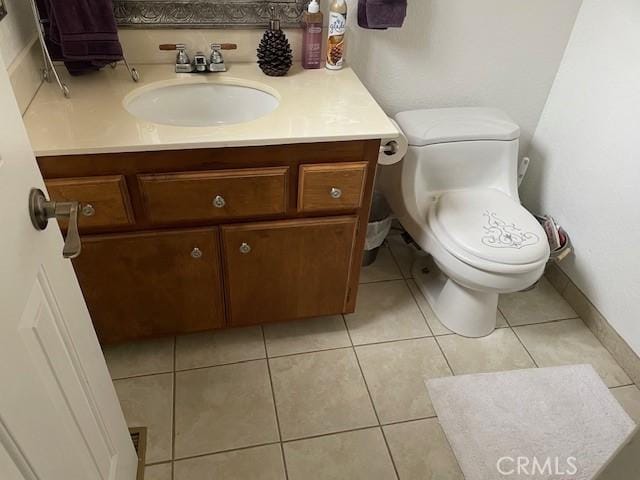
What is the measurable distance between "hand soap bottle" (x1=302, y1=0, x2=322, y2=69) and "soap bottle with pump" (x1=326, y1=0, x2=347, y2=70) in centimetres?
3

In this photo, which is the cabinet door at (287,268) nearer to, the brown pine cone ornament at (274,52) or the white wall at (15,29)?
the brown pine cone ornament at (274,52)

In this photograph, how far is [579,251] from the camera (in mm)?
1837

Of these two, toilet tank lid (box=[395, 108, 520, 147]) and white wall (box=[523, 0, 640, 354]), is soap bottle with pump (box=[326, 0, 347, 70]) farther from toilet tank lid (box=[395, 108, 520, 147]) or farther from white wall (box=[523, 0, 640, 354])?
white wall (box=[523, 0, 640, 354])

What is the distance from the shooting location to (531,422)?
1.50 meters

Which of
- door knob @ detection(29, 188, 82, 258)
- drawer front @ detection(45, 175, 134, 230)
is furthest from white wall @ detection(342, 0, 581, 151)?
door knob @ detection(29, 188, 82, 258)

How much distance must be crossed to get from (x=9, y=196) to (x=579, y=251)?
71.9 inches

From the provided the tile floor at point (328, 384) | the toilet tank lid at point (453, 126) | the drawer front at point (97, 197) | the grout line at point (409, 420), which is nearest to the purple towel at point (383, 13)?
the toilet tank lid at point (453, 126)

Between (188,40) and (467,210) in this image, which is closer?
(188,40)

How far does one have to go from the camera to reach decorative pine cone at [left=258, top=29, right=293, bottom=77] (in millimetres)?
1444

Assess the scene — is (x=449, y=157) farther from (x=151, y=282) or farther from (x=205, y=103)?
(x=151, y=282)

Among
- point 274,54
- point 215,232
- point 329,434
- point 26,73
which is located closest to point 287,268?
point 215,232

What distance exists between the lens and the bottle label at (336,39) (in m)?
1.46

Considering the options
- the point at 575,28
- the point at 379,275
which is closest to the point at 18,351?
the point at 379,275

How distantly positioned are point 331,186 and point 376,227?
62 centimetres
